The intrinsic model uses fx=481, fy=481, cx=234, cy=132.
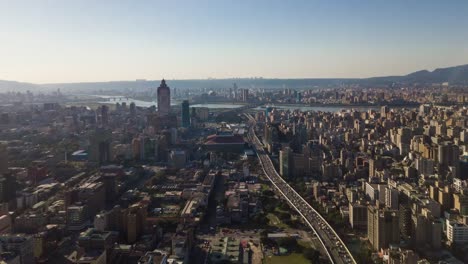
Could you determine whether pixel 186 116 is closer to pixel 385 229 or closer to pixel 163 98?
pixel 163 98

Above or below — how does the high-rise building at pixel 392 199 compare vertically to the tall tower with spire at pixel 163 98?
below

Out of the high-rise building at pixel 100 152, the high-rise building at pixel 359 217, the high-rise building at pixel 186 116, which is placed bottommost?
the high-rise building at pixel 359 217

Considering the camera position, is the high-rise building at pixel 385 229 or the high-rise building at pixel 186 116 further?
the high-rise building at pixel 186 116

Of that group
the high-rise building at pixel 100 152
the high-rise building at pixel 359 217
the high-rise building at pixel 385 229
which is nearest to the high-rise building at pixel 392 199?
the high-rise building at pixel 359 217

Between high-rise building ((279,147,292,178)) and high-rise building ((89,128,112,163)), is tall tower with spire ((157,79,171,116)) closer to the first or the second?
high-rise building ((89,128,112,163))

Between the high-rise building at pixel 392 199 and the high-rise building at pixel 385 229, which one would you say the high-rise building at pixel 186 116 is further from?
the high-rise building at pixel 385 229

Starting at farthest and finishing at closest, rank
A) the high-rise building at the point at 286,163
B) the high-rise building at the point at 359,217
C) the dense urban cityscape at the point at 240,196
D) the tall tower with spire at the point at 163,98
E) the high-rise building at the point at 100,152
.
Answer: the tall tower with spire at the point at 163,98, the high-rise building at the point at 100,152, the high-rise building at the point at 286,163, the high-rise building at the point at 359,217, the dense urban cityscape at the point at 240,196

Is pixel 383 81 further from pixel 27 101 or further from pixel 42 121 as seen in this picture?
pixel 42 121

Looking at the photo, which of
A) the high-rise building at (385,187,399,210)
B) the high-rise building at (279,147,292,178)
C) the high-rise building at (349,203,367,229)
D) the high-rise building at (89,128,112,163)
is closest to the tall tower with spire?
the high-rise building at (89,128,112,163)

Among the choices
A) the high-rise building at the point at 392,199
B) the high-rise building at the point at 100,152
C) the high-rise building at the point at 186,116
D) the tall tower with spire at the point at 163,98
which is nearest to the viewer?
the high-rise building at the point at 392,199

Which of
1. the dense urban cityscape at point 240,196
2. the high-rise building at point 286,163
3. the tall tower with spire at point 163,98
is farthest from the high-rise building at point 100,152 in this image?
the tall tower with spire at point 163,98

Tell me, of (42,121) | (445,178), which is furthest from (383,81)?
(445,178)
